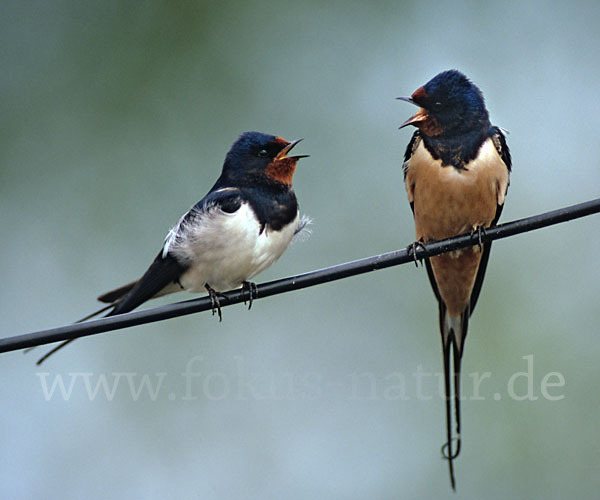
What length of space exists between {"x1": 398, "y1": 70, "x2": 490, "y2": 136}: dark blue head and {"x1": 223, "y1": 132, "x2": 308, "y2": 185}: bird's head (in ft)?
1.48

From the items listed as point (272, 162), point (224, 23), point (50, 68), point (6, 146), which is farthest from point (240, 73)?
point (272, 162)

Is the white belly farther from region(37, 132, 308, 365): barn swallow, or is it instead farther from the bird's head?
the bird's head

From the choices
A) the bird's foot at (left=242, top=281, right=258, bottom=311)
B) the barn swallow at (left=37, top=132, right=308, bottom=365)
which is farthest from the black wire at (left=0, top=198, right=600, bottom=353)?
the barn swallow at (left=37, top=132, right=308, bottom=365)

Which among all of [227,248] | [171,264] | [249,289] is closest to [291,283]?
[249,289]

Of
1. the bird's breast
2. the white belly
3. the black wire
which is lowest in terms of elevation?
the black wire

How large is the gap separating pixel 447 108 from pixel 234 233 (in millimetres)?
813

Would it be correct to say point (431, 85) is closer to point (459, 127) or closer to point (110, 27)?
point (459, 127)

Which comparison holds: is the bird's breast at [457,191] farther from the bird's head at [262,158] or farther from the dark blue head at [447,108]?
the bird's head at [262,158]

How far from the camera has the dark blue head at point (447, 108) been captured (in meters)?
2.76

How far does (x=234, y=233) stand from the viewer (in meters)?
2.84

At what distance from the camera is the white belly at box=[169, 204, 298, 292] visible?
9.27ft

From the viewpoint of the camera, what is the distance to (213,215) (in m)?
2.89

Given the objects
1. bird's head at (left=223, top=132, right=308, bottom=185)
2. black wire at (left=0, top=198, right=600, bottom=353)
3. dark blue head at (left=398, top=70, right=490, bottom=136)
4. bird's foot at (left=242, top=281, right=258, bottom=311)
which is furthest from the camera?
bird's head at (left=223, top=132, right=308, bottom=185)

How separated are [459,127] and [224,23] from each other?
3.37m
